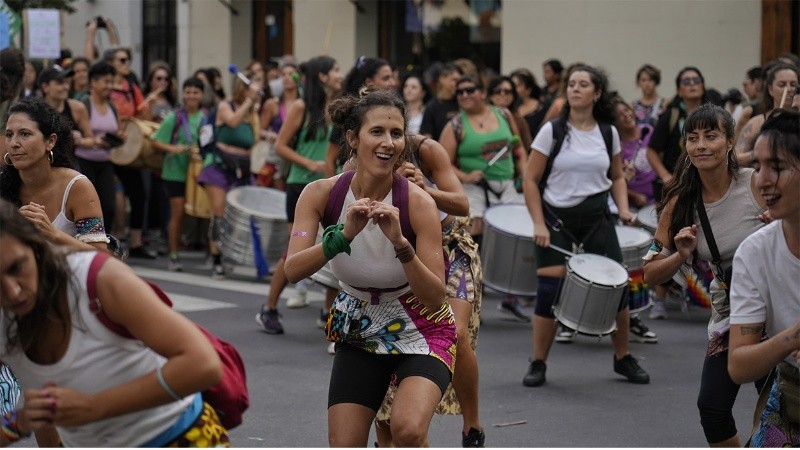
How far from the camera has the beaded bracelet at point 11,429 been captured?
3617 millimetres

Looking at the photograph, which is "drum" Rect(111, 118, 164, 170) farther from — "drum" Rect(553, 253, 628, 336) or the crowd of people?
"drum" Rect(553, 253, 628, 336)

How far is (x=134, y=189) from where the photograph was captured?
13.9 metres

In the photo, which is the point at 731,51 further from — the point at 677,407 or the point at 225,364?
the point at 225,364

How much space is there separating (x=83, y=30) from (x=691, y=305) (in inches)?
632

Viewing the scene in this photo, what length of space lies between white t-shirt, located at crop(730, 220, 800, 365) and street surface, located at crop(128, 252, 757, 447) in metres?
2.74

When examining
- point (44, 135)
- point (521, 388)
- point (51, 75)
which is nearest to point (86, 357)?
point (44, 135)

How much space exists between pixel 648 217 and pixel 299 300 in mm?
2951

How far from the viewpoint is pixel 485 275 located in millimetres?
9719

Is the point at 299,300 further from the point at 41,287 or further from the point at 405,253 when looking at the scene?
the point at 41,287

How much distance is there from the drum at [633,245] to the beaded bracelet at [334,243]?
15.6 feet

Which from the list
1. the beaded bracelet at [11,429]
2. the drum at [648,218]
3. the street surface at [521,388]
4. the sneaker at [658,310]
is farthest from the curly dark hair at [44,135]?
the sneaker at [658,310]

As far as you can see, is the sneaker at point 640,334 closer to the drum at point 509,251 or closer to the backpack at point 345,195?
the drum at point 509,251

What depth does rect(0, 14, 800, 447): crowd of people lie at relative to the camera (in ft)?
10.8

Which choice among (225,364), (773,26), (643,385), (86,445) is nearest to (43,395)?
(86,445)
